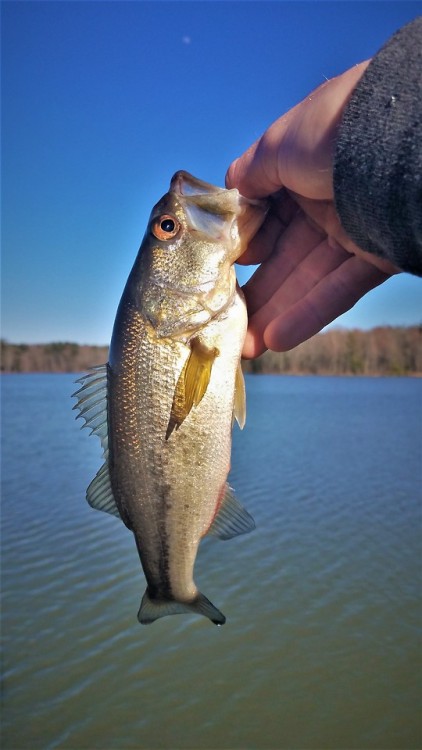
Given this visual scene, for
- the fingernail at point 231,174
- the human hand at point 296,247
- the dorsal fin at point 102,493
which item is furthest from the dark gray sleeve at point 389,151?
the dorsal fin at point 102,493

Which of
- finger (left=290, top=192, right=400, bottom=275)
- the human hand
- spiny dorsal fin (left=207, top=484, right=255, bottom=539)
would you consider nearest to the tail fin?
spiny dorsal fin (left=207, top=484, right=255, bottom=539)

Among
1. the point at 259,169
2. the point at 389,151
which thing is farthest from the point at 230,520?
the point at 389,151

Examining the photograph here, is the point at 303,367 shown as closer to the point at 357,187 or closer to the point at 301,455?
the point at 301,455

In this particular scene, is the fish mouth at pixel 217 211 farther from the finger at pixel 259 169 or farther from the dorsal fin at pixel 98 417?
the dorsal fin at pixel 98 417

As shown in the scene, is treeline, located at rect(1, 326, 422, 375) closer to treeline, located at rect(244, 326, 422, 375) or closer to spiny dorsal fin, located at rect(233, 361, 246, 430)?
treeline, located at rect(244, 326, 422, 375)

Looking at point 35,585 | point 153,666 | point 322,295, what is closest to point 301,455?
point 35,585

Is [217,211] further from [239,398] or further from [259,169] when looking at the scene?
[239,398]
